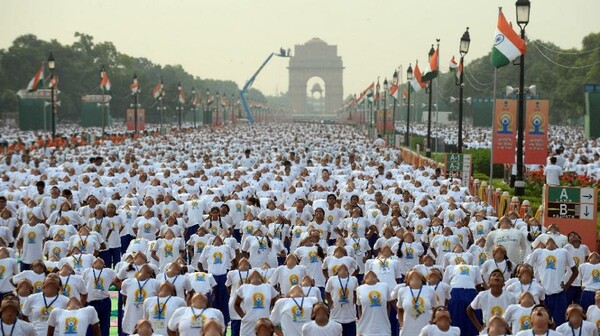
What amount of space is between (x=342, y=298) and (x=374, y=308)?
87 centimetres

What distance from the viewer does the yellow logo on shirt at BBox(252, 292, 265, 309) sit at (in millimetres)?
12180

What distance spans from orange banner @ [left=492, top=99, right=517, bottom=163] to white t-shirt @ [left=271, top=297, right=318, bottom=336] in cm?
1727

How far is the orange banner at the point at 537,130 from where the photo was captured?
27578 millimetres

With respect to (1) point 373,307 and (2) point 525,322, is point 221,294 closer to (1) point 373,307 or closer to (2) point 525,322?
(1) point 373,307

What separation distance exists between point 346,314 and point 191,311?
2.83m

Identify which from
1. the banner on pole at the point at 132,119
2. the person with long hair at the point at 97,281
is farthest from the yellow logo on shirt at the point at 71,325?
the banner on pole at the point at 132,119

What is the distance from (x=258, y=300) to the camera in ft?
40.0

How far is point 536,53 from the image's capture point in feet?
495

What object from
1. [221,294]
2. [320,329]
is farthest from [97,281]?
[320,329]

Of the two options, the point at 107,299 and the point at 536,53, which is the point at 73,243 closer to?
the point at 107,299

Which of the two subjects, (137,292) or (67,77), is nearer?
(137,292)

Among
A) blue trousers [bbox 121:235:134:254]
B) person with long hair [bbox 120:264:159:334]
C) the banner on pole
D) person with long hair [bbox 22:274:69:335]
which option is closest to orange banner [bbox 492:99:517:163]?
blue trousers [bbox 121:235:134:254]

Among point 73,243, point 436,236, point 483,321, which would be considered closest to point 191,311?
point 483,321

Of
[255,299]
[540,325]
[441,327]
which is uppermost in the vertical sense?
[540,325]
